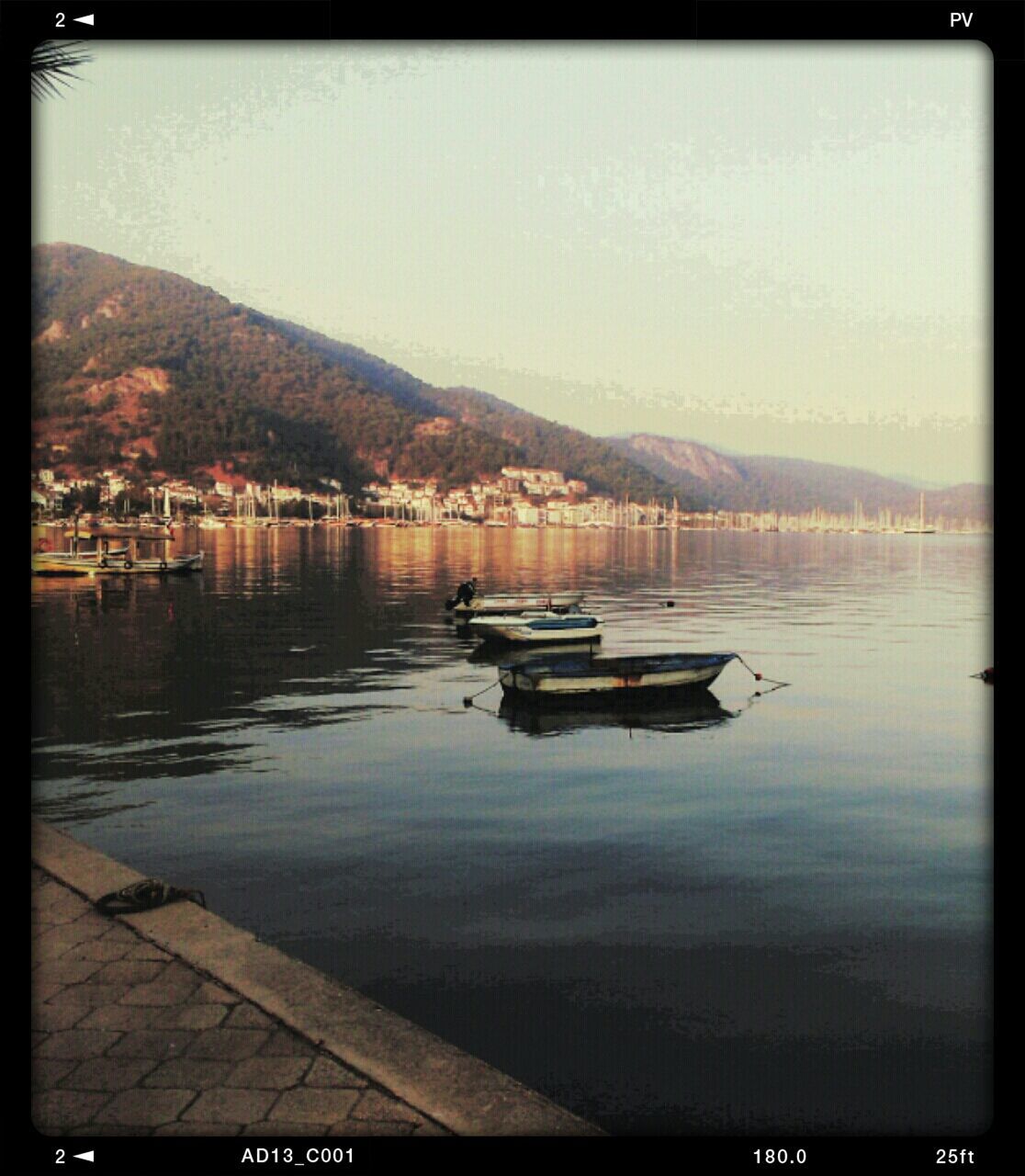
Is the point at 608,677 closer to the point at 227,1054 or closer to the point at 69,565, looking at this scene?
the point at 227,1054

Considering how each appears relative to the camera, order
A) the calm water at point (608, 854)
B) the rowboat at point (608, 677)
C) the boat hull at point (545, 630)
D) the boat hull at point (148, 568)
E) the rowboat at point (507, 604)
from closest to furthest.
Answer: the calm water at point (608, 854) < the rowboat at point (608, 677) < the boat hull at point (545, 630) < the rowboat at point (507, 604) < the boat hull at point (148, 568)

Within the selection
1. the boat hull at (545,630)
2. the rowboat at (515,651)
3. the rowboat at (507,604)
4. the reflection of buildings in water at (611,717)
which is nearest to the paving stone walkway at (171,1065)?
the reflection of buildings in water at (611,717)

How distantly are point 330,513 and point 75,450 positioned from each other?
52.1 m

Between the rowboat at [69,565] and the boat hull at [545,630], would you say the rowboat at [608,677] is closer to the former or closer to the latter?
the boat hull at [545,630]

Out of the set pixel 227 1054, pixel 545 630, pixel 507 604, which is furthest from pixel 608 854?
pixel 507 604

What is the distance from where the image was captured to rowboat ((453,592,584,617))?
39.8 m

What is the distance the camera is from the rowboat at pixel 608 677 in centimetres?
2223

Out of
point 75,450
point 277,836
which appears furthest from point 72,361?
point 277,836

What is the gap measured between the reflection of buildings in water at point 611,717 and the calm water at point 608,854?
0.38ft

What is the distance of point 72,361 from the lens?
173 meters

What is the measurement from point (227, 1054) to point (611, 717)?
670 inches

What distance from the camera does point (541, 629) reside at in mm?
33062
